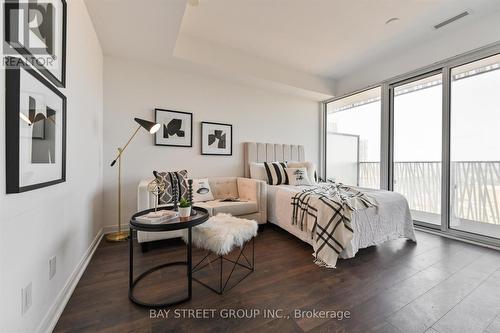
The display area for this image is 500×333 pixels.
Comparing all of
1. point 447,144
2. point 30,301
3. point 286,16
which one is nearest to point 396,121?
point 447,144

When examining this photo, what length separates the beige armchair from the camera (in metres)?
2.23

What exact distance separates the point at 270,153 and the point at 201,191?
162 centimetres

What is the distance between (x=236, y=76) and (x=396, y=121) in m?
2.80

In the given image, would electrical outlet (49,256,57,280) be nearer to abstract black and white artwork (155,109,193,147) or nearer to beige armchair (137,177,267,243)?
beige armchair (137,177,267,243)

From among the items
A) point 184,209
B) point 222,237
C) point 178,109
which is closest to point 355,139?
point 178,109

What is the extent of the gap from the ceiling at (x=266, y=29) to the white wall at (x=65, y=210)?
16.4 inches

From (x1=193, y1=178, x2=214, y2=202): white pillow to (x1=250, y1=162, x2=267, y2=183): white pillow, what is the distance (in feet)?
2.80

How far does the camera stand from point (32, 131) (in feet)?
3.42

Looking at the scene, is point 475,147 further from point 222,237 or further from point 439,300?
point 222,237

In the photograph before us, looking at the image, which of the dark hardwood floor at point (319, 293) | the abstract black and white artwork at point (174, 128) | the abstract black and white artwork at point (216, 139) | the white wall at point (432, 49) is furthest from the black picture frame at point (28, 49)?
the white wall at point (432, 49)

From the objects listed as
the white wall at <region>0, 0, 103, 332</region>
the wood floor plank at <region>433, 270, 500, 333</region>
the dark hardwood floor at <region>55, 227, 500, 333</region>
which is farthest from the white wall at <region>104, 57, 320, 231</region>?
the wood floor plank at <region>433, 270, 500, 333</region>

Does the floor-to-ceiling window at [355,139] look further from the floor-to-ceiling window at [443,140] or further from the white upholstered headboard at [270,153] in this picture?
the white upholstered headboard at [270,153]

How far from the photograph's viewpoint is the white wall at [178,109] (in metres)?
2.83

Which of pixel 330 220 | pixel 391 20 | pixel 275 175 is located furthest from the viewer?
pixel 275 175
